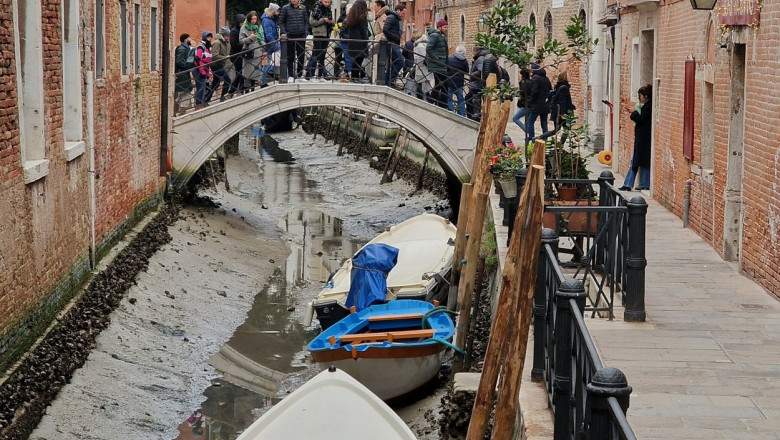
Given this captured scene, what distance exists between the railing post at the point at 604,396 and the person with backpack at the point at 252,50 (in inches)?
622

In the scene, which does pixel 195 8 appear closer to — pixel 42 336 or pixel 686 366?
pixel 42 336

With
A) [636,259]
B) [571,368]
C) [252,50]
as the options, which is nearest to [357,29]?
[252,50]

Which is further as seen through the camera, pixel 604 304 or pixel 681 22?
pixel 681 22

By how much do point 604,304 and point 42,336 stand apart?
4477 mm

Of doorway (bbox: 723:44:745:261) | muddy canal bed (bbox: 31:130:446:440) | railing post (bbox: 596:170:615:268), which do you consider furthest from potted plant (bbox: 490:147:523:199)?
muddy canal bed (bbox: 31:130:446:440)

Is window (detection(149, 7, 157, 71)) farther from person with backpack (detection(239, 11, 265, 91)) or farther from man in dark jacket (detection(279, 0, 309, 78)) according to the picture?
man in dark jacket (detection(279, 0, 309, 78))

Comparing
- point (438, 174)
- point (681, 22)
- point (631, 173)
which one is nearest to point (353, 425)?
point (681, 22)

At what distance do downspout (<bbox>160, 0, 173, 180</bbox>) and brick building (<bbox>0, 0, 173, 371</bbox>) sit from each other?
64.1 inches

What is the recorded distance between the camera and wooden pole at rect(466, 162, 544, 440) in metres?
7.68

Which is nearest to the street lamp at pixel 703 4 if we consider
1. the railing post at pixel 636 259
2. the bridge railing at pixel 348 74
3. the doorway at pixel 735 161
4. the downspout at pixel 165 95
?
the doorway at pixel 735 161

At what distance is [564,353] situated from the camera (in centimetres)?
701

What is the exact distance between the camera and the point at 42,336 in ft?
36.7

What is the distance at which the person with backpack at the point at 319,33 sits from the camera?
71.6 feet

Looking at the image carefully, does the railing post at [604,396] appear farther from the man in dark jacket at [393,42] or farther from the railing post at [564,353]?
the man in dark jacket at [393,42]
